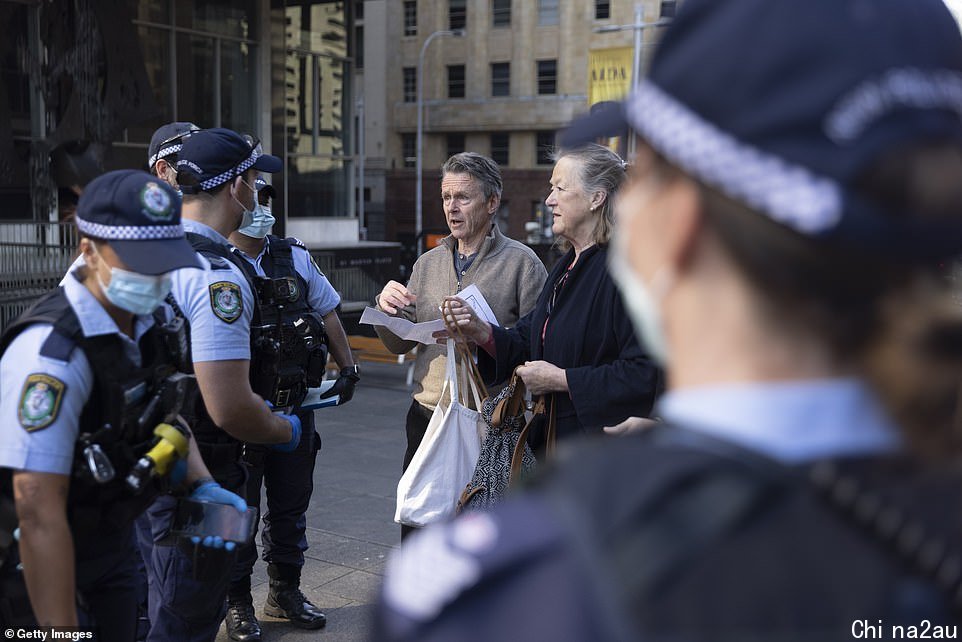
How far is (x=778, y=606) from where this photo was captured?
81 cm

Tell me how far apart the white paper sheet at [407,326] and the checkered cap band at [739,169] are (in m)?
3.43

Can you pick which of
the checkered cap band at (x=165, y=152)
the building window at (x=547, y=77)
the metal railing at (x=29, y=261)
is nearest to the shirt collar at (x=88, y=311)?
the checkered cap band at (x=165, y=152)

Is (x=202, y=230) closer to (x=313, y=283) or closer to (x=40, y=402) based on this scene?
(x=313, y=283)

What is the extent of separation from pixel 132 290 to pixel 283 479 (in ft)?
7.37

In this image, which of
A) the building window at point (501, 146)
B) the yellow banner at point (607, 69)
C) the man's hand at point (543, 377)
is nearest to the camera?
the man's hand at point (543, 377)

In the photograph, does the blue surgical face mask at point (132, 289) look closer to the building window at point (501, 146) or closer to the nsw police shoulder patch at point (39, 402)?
the nsw police shoulder patch at point (39, 402)

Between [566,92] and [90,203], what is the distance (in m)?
51.4

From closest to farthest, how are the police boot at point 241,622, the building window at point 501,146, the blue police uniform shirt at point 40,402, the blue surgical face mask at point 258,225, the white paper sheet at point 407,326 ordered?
the blue police uniform shirt at point 40,402
the white paper sheet at point 407,326
the police boot at point 241,622
the blue surgical face mask at point 258,225
the building window at point 501,146

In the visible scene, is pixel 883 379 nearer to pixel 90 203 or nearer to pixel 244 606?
pixel 90 203

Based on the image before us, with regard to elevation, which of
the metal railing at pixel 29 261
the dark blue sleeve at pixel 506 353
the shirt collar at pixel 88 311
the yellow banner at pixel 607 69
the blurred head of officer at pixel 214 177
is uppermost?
the yellow banner at pixel 607 69

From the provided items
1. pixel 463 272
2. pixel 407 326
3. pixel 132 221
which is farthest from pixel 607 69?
pixel 132 221

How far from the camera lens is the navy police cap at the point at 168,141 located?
172 inches

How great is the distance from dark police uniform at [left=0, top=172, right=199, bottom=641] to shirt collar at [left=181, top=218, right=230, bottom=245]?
1.09m

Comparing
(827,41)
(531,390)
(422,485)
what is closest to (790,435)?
(827,41)
